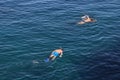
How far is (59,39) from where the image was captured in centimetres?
4903

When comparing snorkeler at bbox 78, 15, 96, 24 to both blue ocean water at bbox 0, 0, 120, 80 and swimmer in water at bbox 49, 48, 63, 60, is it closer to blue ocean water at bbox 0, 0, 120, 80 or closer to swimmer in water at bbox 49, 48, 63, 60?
blue ocean water at bbox 0, 0, 120, 80

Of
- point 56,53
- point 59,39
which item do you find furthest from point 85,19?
point 56,53

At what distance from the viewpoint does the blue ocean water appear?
39969 mm

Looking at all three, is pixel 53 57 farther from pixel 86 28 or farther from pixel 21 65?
pixel 86 28

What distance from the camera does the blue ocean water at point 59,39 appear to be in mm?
39969

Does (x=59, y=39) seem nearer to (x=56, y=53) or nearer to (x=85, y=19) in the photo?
(x=56, y=53)

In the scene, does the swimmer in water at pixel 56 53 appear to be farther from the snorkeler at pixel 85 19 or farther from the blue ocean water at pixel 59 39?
the snorkeler at pixel 85 19

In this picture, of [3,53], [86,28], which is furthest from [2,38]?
[86,28]

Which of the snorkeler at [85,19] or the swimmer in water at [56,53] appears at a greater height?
the snorkeler at [85,19]

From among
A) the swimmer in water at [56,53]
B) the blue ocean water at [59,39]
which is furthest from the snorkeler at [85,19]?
the swimmer in water at [56,53]

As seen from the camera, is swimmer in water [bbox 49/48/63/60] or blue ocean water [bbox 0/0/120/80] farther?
swimmer in water [bbox 49/48/63/60]

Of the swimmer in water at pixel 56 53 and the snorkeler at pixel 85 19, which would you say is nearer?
the swimmer in water at pixel 56 53

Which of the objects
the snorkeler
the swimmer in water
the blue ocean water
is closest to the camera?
the blue ocean water

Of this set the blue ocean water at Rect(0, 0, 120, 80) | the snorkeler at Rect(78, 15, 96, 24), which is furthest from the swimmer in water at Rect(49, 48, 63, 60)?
the snorkeler at Rect(78, 15, 96, 24)
